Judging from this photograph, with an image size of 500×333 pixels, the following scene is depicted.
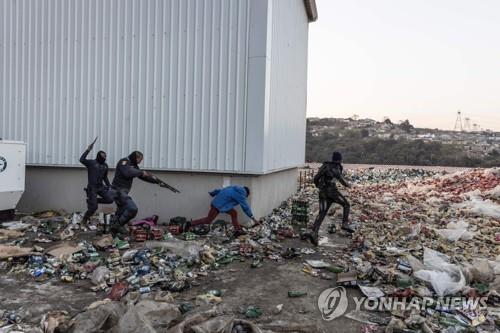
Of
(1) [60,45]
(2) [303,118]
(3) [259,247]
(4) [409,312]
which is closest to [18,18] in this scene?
(1) [60,45]

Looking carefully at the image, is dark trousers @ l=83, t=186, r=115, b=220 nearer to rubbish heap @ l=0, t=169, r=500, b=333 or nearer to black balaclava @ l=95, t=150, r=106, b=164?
rubbish heap @ l=0, t=169, r=500, b=333

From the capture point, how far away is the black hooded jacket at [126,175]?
288 inches

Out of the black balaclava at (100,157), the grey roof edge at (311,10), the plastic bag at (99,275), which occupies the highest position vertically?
the grey roof edge at (311,10)

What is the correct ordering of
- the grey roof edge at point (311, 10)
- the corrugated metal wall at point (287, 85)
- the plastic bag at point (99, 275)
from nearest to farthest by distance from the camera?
1. the plastic bag at point (99, 275)
2. the corrugated metal wall at point (287, 85)
3. the grey roof edge at point (311, 10)

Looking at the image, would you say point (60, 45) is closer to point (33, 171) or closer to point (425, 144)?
point (33, 171)

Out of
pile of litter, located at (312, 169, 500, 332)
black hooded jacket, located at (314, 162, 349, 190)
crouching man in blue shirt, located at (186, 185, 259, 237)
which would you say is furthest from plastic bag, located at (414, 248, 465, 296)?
crouching man in blue shirt, located at (186, 185, 259, 237)

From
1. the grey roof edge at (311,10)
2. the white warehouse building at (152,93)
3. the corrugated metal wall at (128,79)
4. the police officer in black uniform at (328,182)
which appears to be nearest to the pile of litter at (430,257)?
the police officer in black uniform at (328,182)

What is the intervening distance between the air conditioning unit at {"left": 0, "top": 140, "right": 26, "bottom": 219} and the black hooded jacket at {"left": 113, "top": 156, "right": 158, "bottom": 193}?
8.91 feet

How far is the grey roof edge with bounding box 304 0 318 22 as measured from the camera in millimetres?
13773

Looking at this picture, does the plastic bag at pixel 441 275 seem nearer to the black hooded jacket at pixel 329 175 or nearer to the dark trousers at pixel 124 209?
the black hooded jacket at pixel 329 175

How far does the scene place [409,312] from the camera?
4.37 metres

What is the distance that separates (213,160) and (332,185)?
2396 mm

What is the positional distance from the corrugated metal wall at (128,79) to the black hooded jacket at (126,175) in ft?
3.76

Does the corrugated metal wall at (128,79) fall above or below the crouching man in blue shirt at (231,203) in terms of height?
above
